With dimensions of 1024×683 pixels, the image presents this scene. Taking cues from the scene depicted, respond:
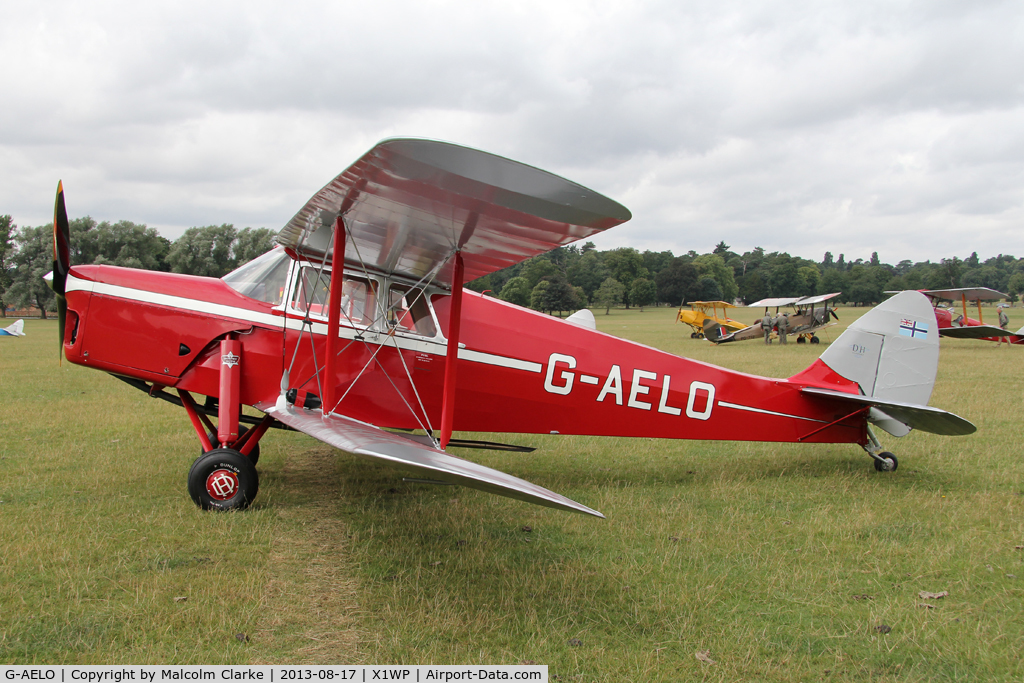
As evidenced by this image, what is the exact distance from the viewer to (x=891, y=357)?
660cm

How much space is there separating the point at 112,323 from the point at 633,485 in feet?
16.5

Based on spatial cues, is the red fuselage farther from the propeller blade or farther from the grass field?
the grass field

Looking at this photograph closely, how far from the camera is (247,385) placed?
5352 millimetres

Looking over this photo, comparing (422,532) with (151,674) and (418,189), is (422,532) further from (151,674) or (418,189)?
(418,189)

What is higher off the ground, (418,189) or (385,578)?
(418,189)

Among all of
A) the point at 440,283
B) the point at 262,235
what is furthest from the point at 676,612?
the point at 262,235

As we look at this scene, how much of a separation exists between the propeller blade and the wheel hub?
5.77ft

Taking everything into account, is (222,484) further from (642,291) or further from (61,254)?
(642,291)

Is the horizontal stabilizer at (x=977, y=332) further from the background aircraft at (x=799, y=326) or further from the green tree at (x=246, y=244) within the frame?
the green tree at (x=246, y=244)

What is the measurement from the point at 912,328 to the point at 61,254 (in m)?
8.14

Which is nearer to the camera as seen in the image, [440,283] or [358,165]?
[358,165]

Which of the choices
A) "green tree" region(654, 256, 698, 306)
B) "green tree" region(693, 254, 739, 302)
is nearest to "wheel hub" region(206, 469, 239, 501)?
"green tree" region(654, 256, 698, 306)

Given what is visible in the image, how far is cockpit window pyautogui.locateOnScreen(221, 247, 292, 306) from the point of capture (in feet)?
17.9

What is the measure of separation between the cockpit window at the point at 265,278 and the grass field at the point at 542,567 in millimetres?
1866
